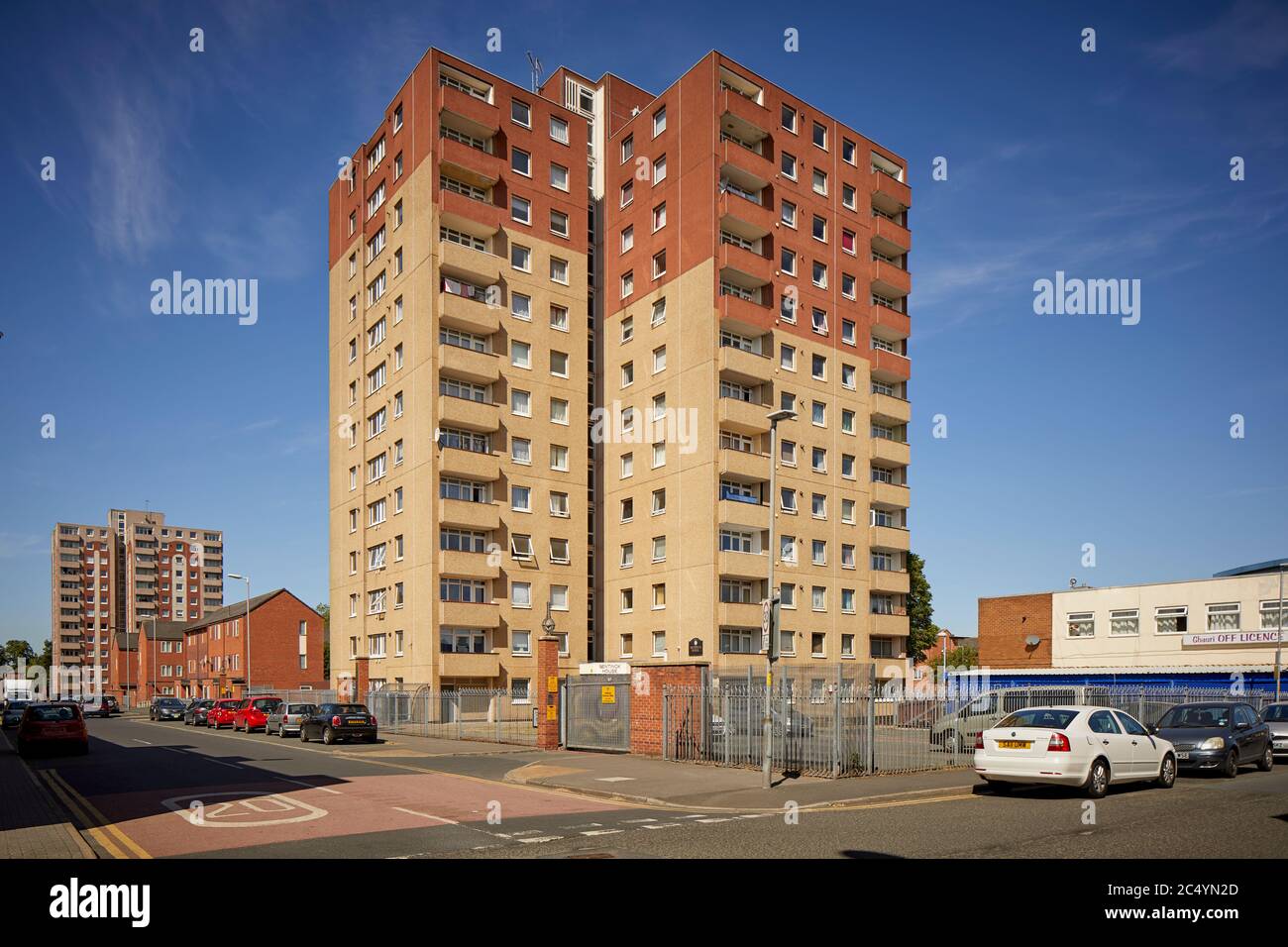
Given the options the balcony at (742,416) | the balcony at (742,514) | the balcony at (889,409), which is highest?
the balcony at (889,409)

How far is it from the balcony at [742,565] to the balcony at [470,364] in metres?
14.8

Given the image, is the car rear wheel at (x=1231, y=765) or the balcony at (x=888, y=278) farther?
the balcony at (x=888, y=278)

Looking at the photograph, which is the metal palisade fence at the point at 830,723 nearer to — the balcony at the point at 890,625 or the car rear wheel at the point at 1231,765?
the car rear wheel at the point at 1231,765

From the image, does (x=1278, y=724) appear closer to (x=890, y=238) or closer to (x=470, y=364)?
(x=470, y=364)

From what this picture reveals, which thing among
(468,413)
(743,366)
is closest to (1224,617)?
(743,366)

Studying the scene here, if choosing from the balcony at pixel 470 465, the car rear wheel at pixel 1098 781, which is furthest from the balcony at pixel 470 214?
the car rear wheel at pixel 1098 781

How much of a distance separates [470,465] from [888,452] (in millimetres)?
23465

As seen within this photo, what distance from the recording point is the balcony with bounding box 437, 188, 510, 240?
48.3 meters

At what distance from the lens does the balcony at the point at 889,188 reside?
5656cm

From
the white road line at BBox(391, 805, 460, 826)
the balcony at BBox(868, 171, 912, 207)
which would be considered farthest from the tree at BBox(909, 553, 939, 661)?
the white road line at BBox(391, 805, 460, 826)

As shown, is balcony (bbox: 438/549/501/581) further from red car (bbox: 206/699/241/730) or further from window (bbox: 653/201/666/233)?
window (bbox: 653/201/666/233)
